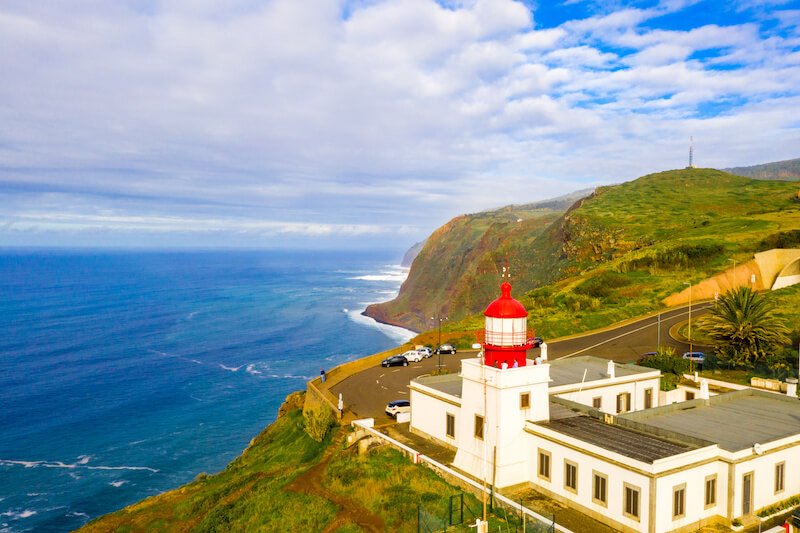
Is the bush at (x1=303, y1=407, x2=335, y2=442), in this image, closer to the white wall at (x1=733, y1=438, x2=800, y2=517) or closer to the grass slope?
the grass slope

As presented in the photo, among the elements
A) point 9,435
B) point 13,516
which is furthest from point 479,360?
point 9,435

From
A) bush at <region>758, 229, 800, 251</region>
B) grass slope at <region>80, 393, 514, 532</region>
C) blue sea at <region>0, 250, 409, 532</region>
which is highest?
bush at <region>758, 229, 800, 251</region>

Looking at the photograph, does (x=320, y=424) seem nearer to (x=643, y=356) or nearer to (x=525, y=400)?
(x=525, y=400)

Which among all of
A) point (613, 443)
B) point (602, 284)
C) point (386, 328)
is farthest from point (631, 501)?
point (386, 328)

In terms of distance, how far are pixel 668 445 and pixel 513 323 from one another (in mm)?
7534

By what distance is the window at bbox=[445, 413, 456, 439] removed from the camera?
2759cm

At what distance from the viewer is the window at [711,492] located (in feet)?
64.9

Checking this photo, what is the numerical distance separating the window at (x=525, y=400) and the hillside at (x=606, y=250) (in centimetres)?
3485

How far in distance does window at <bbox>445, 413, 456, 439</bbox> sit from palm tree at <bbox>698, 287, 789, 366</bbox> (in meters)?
22.6

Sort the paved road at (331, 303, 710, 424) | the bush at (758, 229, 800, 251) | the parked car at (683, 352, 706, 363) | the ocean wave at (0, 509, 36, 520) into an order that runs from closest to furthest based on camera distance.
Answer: the paved road at (331, 303, 710, 424) → the parked car at (683, 352, 706, 363) → the ocean wave at (0, 509, 36, 520) → the bush at (758, 229, 800, 251)

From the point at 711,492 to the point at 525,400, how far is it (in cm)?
750

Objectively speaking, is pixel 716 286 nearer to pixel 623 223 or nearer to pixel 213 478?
pixel 623 223

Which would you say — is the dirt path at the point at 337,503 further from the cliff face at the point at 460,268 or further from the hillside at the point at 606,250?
the cliff face at the point at 460,268

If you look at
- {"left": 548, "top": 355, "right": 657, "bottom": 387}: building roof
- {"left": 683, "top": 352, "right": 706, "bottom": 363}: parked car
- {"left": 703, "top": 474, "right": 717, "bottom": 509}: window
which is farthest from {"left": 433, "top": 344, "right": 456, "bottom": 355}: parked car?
{"left": 703, "top": 474, "right": 717, "bottom": 509}: window
